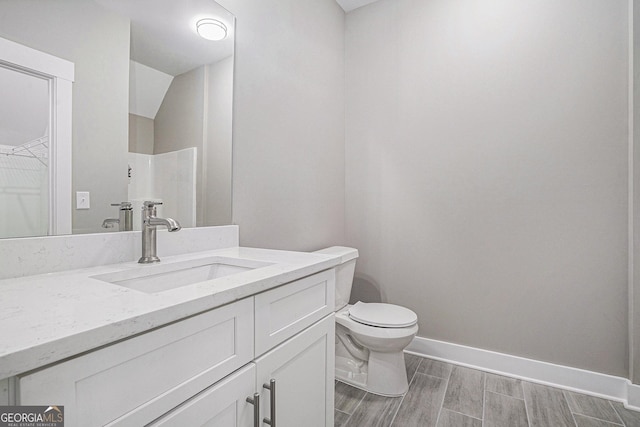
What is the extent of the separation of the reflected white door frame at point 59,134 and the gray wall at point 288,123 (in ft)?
2.17

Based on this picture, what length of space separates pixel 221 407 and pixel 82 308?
37 cm

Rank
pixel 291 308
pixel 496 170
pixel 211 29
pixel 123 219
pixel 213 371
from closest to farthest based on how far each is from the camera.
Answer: pixel 213 371 < pixel 291 308 < pixel 123 219 < pixel 211 29 < pixel 496 170

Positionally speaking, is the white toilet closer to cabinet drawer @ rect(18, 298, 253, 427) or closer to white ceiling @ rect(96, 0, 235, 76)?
cabinet drawer @ rect(18, 298, 253, 427)

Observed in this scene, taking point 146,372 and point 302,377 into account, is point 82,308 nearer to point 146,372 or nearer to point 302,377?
point 146,372

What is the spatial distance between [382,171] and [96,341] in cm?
215

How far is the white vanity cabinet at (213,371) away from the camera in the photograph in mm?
492

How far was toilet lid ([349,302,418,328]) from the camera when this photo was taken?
5.68ft

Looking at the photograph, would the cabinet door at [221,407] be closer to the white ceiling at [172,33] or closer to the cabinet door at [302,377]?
the cabinet door at [302,377]

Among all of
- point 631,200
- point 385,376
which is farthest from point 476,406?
point 631,200

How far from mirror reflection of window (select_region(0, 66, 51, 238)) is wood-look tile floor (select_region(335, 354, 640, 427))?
1.51 m

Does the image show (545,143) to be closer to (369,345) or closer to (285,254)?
(369,345)

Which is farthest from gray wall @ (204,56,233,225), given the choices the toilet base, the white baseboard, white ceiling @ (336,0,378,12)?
the white baseboard

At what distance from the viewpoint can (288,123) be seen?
6.18ft

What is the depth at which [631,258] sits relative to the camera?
1.66 m
